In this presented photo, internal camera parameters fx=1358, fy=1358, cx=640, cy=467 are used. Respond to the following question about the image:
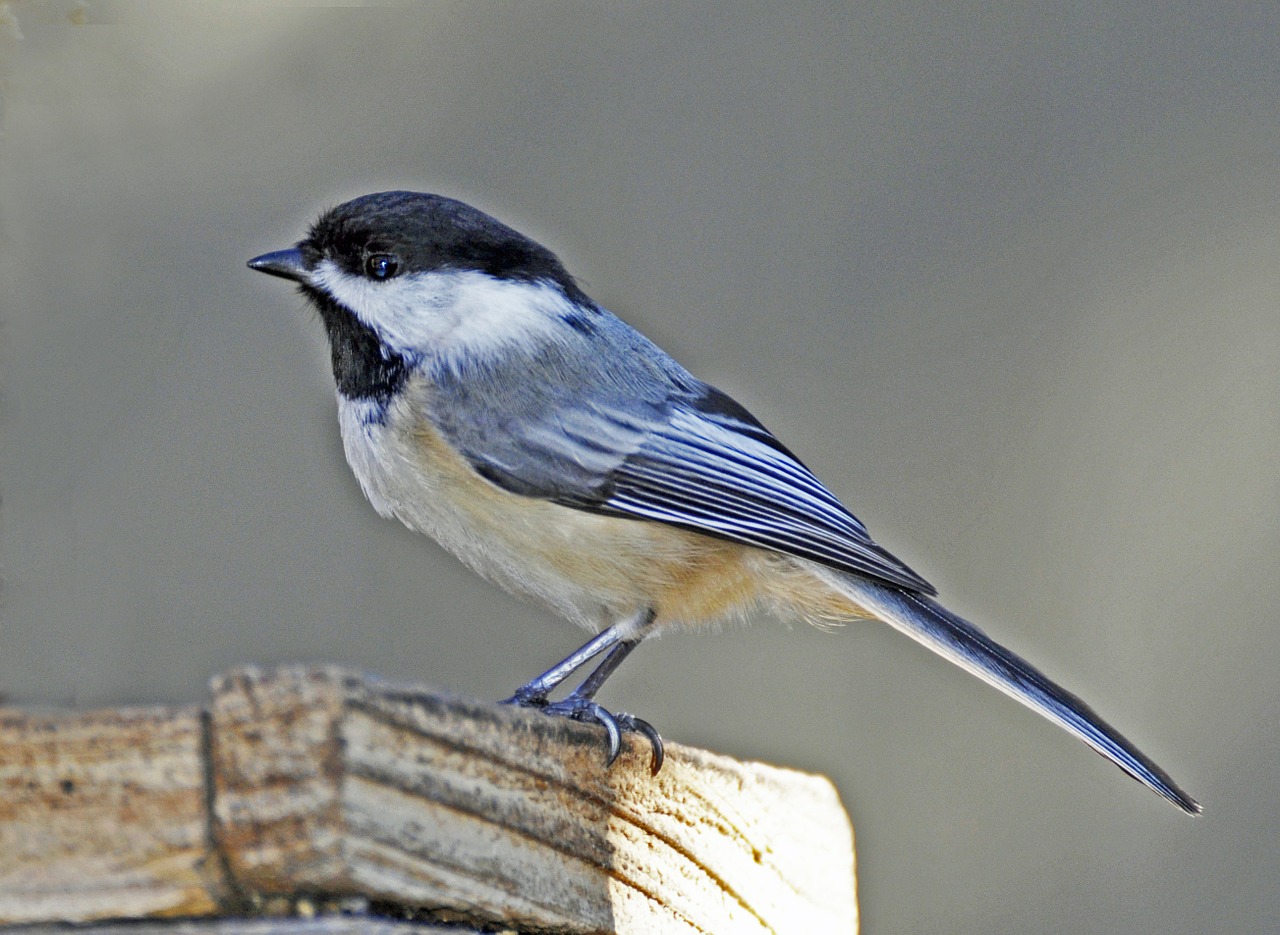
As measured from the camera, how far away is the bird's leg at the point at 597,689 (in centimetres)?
91

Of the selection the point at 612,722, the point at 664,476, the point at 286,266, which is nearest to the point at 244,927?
the point at 612,722

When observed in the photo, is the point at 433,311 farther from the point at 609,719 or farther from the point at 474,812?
the point at 474,812

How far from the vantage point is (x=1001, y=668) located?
1184mm

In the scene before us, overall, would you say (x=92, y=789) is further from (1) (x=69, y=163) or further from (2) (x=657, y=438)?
(1) (x=69, y=163)

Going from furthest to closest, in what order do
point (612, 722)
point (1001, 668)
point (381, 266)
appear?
point (381, 266) < point (1001, 668) < point (612, 722)

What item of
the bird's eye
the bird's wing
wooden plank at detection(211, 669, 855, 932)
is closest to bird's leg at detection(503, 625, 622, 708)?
the bird's wing

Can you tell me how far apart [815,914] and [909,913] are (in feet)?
2.65

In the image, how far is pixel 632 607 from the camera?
50.1 inches

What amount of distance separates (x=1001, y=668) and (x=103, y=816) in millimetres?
821

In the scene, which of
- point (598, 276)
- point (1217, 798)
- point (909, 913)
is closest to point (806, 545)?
point (598, 276)

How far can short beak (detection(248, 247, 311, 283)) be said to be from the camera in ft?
4.29

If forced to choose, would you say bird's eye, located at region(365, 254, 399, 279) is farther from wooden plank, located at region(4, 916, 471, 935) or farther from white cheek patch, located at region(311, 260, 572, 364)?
wooden plank, located at region(4, 916, 471, 935)

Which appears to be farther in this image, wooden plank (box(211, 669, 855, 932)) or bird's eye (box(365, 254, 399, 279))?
bird's eye (box(365, 254, 399, 279))

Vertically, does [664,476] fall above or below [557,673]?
above
